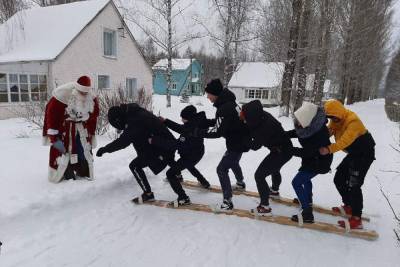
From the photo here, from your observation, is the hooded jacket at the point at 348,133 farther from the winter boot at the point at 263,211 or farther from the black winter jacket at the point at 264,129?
the winter boot at the point at 263,211

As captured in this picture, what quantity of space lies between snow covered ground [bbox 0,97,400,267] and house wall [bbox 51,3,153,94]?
12.3 m

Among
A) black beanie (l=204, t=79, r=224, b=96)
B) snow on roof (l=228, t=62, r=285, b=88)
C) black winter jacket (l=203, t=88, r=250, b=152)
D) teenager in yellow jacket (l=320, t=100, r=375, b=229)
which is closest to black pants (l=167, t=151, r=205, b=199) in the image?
black winter jacket (l=203, t=88, r=250, b=152)

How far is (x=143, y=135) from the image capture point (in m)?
4.55

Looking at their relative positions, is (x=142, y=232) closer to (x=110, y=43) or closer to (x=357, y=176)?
(x=357, y=176)

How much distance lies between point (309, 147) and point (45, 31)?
62.4ft

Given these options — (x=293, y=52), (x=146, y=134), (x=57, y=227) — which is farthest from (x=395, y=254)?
(x=293, y=52)

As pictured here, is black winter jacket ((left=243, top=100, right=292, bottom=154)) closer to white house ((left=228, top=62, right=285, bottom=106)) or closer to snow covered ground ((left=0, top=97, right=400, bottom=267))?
snow covered ground ((left=0, top=97, right=400, bottom=267))

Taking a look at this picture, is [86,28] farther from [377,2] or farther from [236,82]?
[236,82]

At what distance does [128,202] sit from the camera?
4.84 m

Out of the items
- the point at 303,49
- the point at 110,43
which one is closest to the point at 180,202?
the point at 303,49

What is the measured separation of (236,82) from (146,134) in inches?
1444

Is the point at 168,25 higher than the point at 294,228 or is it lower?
higher

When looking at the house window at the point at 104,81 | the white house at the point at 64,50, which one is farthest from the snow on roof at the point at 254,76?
the house window at the point at 104,81

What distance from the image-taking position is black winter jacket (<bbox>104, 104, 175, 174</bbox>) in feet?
14.3
